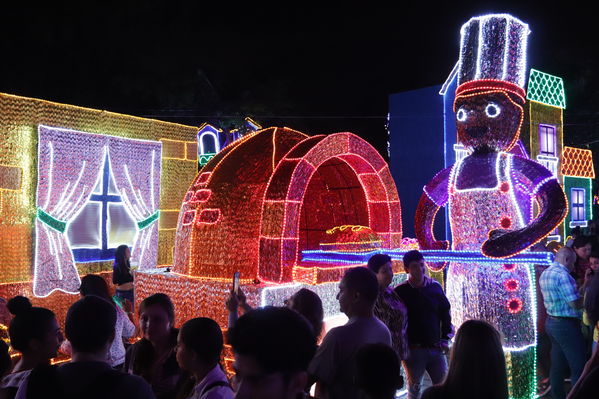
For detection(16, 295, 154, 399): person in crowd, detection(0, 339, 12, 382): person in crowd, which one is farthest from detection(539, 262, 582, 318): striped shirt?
detection(0, 339, 12, 382): person in crowd

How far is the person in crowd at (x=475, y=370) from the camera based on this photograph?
2660 millimetres

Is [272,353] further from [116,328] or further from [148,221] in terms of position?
[148,221]

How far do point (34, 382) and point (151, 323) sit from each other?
48.4 inches

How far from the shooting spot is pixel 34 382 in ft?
8.23

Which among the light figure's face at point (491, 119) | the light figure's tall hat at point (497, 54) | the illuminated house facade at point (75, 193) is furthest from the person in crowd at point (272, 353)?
the illuminated house facade at point (75, 193)

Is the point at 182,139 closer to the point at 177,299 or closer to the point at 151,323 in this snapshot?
the point at 177,299

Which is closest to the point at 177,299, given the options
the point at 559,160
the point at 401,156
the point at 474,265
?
the point at 474,265

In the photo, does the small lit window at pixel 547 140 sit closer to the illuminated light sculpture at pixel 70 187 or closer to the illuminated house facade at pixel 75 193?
the illuminated house facade at pixel 75 193

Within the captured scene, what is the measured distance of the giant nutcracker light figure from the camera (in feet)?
18.1

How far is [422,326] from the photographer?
5008 millimetres

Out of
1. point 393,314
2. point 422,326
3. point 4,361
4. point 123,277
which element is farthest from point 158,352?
point 123,277

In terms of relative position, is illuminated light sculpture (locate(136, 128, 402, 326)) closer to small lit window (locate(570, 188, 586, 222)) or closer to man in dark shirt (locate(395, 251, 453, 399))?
man in dark shirt (locate(395, 251, 453, 399))

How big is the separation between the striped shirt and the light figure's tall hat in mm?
1960

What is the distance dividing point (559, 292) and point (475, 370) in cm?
379
